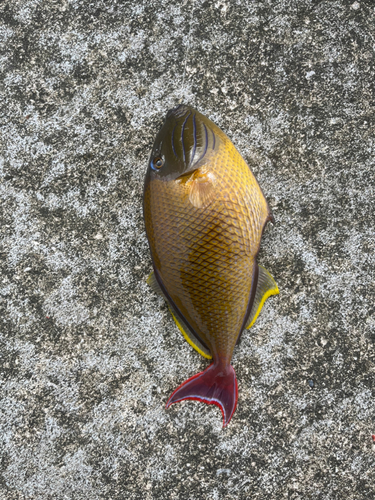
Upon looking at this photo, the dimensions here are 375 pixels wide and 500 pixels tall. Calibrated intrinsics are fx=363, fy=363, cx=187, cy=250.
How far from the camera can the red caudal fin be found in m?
1.73

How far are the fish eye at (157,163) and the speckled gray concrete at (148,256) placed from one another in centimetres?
37

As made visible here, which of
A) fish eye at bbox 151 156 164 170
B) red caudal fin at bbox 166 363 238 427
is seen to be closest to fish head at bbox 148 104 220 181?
fish eye at bbox 151 156 164 170

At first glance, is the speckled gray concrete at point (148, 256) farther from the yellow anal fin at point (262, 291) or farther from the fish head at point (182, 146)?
the fish head at point (182, 146)

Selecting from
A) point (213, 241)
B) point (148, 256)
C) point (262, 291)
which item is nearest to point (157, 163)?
point (213, 241)

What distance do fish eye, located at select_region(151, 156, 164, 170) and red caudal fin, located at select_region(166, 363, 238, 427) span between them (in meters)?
0.95

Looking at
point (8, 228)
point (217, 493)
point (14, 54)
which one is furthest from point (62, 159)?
point (217, 493)

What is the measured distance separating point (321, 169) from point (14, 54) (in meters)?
1.76

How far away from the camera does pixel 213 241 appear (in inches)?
57.9

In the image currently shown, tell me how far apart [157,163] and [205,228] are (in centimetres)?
36

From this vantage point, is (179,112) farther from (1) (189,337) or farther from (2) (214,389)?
(2) (214,389)

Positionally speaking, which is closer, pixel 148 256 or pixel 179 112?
pixel 179 112

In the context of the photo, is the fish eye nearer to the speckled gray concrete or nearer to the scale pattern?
the scale pattern

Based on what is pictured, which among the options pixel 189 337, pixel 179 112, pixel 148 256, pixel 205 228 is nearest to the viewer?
pixel 205 228

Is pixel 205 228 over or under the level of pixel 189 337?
over
